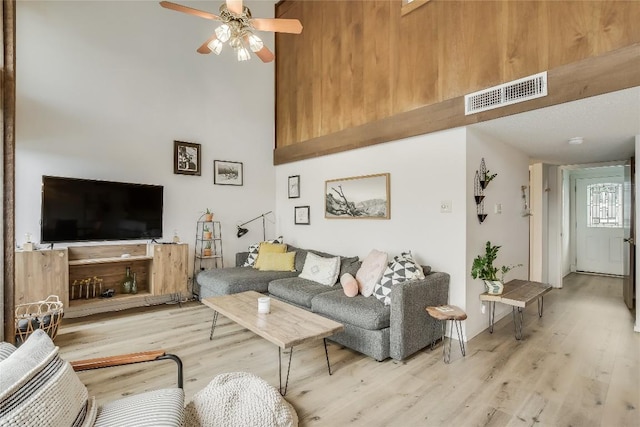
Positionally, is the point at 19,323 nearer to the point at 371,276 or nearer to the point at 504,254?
the point at 371,276

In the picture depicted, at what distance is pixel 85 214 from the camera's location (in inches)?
151

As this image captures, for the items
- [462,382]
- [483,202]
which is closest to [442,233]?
[483,202]

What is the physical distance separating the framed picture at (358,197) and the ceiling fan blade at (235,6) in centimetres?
237

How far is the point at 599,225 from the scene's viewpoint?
22.2 ft

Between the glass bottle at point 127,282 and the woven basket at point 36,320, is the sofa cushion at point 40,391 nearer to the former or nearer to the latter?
the woven basket at point 36,320

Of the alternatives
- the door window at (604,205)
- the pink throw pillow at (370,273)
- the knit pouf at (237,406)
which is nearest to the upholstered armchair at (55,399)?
the knit pouf at (237,406)

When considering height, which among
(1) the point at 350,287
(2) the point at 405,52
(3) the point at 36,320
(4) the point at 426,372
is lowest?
(4) the point at 426,372

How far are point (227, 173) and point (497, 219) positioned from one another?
388 centimetres

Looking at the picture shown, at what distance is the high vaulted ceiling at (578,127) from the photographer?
8.84ft

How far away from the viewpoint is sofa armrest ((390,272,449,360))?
Answer: 2775 millimetres

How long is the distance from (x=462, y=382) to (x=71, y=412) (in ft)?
7.96

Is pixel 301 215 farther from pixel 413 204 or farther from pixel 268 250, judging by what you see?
pixel 413 204

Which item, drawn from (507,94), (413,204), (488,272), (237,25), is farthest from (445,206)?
(237,25)

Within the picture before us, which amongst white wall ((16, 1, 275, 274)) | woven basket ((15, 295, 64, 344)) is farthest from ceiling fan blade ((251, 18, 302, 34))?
woven basket ((15, 295, 64, 344))
